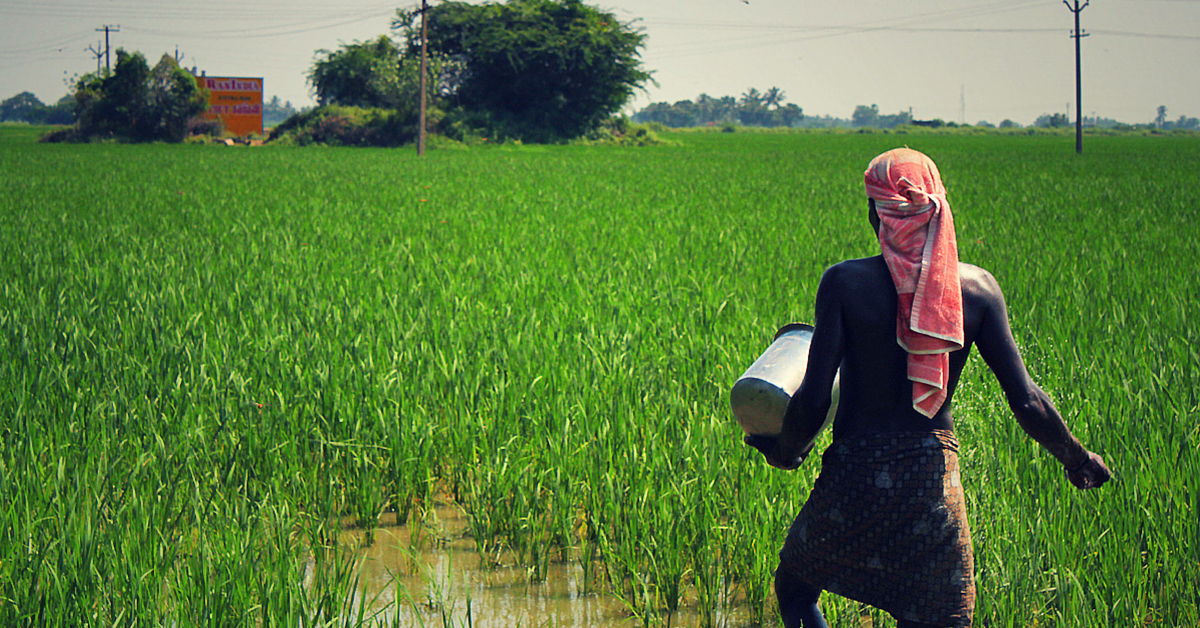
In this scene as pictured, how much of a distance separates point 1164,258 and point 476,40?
40524mm

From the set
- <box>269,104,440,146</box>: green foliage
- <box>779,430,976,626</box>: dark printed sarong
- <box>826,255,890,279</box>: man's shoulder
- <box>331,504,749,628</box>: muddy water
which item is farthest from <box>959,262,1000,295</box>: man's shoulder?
<box>269,104,440,146</box>: green foliage

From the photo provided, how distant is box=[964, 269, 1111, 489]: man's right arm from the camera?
1523mm

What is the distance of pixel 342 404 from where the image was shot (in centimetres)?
334

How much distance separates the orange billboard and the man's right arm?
51.6 m

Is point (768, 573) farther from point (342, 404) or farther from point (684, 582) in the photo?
point (342, 404)

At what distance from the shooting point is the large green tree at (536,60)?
43.8m

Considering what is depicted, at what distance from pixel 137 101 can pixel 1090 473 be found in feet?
156

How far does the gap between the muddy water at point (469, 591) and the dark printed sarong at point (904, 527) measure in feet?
2.57

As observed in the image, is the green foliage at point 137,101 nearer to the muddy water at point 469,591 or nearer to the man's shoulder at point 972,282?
the muddy water at point 469,591

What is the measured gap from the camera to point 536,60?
4422 cm

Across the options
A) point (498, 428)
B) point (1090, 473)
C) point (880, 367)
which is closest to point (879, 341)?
point (880, 367)

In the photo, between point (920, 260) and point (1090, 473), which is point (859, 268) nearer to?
point (920, 260)

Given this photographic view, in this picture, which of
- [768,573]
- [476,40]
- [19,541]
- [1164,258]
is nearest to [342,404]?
[19,541]

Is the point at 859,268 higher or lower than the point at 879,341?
higher
